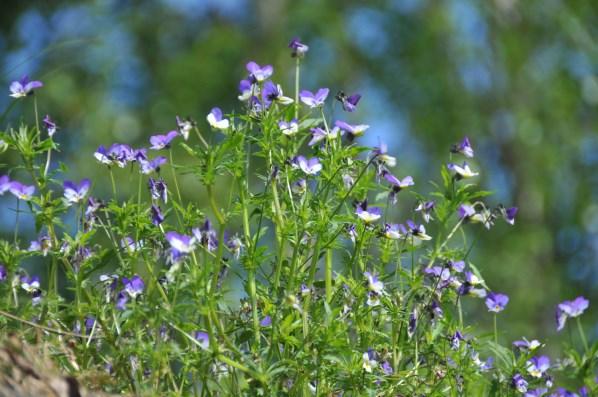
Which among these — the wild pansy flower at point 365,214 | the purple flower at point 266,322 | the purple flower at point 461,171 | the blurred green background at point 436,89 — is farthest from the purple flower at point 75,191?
the blurred green background at point 436,89

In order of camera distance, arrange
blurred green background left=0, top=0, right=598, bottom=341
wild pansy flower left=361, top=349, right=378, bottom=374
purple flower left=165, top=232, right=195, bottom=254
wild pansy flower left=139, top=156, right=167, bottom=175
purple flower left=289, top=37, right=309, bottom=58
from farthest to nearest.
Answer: blurred green background left=0, top=0, right=598, bottom=341 → purple flower left=289, top=37, right=309, bottom=58 → wild pansy flower left=139, top=156, right=167, bottom=175 → wild pansy flower left=361, top=349, right=378, bottom=374 → purple flower left=165, top=232, right=195, bottom=254

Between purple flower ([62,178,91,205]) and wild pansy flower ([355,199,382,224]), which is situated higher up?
wild pansy flower ([355,199,382,224])

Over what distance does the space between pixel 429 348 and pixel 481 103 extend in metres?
16.1

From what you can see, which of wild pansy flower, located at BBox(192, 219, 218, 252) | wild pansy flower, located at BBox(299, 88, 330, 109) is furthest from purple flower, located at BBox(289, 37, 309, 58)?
wild pansy flower, located at BBox(192, 219, 218, 252)

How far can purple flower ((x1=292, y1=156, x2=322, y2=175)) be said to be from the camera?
237 centimetres

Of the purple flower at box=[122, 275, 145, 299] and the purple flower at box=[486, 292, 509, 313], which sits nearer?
the purple flower at box=[122, 275, 145, 299]

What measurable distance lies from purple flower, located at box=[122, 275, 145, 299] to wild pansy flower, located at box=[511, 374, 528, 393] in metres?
0.91

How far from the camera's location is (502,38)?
17000mm

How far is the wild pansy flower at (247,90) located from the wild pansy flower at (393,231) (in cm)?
45

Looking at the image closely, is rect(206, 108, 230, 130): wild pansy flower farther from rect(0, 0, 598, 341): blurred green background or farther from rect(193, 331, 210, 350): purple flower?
rect(0, 0, 598, 341): blurred green background

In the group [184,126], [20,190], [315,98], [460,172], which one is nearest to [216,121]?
[184,126]

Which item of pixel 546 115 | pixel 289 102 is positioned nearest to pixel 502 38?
pixel 546 115

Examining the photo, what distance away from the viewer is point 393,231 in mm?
2467

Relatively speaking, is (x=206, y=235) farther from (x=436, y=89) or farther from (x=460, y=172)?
(x=436, y=89)
